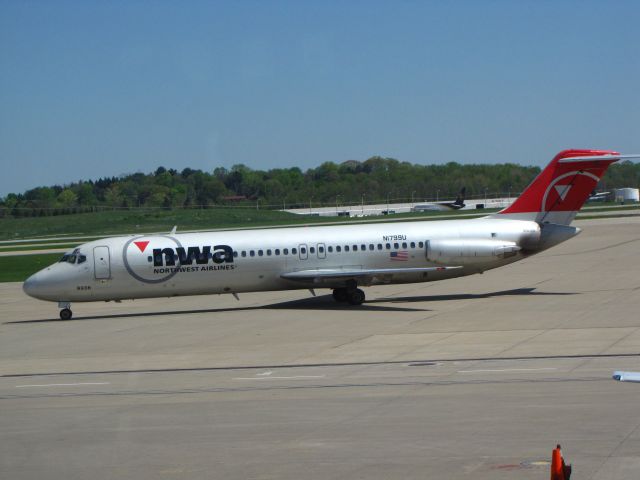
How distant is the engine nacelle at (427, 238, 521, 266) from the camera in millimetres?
33875

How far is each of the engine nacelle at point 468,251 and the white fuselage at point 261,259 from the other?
0.04 m

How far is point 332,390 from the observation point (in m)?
18.4

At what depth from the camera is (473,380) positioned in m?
18.7

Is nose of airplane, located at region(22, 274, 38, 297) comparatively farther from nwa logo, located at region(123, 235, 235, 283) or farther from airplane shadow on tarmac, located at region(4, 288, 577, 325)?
nwa logo, located at region(123, 235, 235, 283)

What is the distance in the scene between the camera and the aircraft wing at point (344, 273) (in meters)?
33.4

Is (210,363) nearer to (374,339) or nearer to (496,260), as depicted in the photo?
(374,339)

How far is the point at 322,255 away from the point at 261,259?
2.22 m

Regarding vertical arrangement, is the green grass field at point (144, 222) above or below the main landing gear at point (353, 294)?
above

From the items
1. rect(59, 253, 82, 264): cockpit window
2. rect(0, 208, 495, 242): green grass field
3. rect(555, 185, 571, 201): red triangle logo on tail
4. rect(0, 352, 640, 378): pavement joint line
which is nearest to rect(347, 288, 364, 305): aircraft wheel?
rect(555, 185, 571, 201): red triangle logo on tail

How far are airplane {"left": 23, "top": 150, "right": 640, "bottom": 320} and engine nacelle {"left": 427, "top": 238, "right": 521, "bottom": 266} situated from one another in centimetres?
4

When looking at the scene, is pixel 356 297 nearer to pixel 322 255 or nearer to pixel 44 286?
pixel 322 255

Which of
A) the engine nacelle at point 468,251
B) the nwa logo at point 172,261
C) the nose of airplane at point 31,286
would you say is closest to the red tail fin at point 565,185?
the engine nacelle at point 468,251

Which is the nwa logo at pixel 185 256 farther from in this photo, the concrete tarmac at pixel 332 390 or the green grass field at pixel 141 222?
the green grass field at pixel 141 222

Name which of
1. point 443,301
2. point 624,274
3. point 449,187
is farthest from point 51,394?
point 449,187
